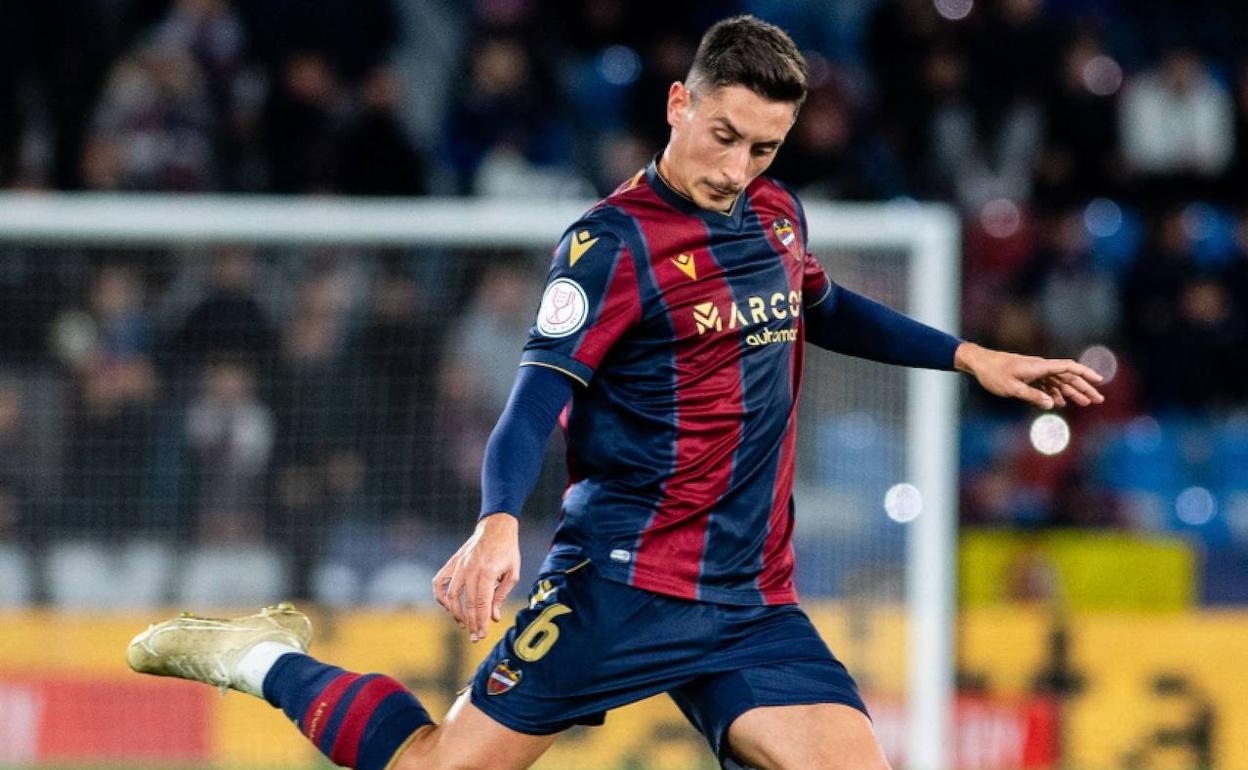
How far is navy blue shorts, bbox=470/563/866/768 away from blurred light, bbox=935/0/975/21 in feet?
28.2

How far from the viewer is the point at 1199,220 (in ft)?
38.2

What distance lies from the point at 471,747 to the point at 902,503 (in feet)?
14.1

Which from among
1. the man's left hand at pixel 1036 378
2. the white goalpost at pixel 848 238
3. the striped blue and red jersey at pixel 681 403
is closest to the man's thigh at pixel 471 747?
the striped blue and red jersey at pixel 681 403

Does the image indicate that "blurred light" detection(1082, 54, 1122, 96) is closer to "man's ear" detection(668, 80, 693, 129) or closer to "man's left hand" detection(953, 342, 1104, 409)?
"man's left hand" detection(953, 342, 1104, 409)

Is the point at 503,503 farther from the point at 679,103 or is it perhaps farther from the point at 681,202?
the point at 679,103

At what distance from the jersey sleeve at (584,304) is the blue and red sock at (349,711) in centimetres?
87

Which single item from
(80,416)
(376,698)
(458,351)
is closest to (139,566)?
(80,416)

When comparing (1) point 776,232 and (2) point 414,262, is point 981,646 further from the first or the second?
(1) point 776,232

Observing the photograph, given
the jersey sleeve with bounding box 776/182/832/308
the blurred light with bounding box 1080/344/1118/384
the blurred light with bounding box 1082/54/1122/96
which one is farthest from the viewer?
the blurred light with bounding box 1082/54/1122/96

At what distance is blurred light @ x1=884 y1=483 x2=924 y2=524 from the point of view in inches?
313

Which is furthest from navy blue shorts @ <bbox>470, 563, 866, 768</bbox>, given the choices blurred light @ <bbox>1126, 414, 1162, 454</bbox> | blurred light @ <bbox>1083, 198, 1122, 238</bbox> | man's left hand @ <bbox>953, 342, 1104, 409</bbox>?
blurred light @ <bbox>1083, 198, 1122, 238</bbox>

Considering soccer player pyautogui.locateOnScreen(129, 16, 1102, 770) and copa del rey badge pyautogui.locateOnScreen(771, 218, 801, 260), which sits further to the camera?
copa del rey badge pyautogui.locateOnScreen(771, 218, 801, 260)

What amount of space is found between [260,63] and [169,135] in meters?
0.93

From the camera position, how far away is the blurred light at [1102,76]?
11930mm
